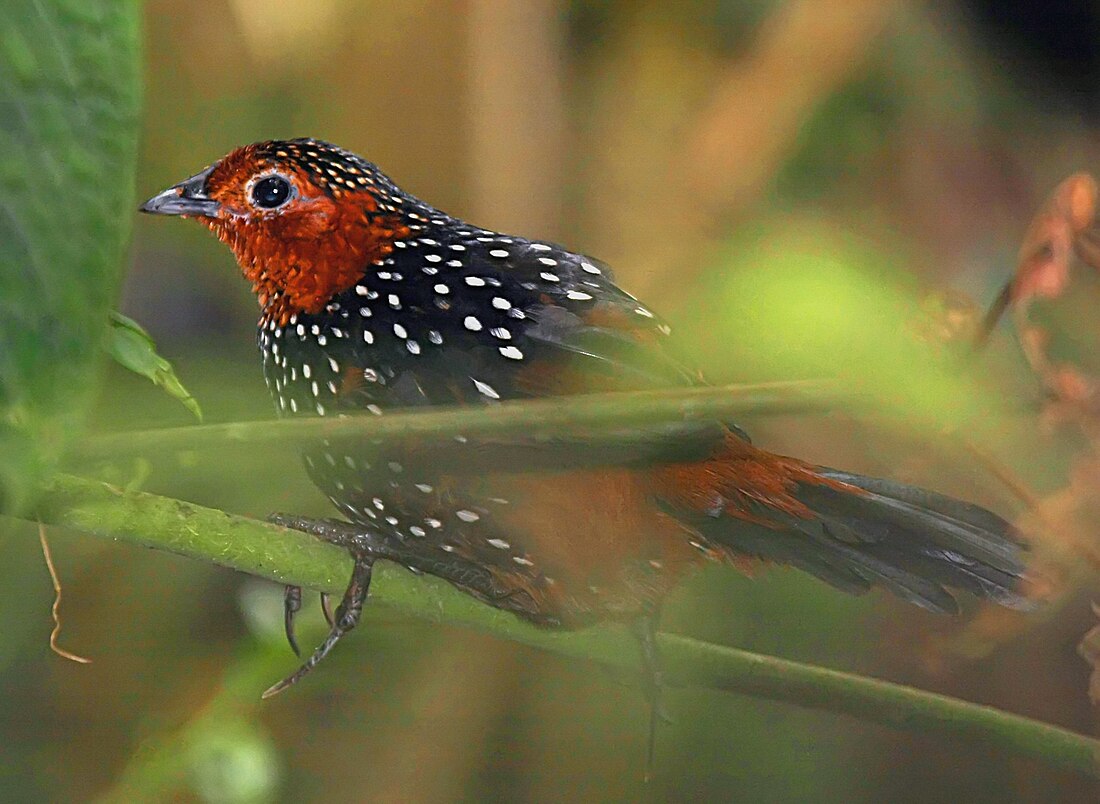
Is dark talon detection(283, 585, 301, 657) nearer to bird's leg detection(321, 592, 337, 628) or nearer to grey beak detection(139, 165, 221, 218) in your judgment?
bird's leg detection(321, 592, 337, 628)

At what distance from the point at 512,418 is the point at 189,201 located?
406mm

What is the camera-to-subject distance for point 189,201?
0.76 m

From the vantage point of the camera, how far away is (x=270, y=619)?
0.99 metres

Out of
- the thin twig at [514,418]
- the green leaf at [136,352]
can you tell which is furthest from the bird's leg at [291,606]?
the thin twig at [514,418]

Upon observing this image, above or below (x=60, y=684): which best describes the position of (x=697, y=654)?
above

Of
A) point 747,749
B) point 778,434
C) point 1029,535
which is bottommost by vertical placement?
point 747,749

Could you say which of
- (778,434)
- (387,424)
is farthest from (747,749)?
(387,424)

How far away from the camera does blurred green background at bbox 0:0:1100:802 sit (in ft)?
3.72

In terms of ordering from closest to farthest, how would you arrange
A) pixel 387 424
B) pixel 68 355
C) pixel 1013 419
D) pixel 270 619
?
pixel 68 355
pixel 387 424
pixel 1013 419
pixel 270 619

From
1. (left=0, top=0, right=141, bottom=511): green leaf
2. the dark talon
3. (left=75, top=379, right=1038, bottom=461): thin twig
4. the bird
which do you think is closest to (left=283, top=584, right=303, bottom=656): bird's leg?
the dark talon

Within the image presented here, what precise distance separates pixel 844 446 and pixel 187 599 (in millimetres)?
716

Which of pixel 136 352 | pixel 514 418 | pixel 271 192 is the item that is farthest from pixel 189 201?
pixel 514 418

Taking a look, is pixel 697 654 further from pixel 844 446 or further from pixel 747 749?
pixel 747 749

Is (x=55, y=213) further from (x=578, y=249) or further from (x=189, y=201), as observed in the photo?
(x=578, y=249)
